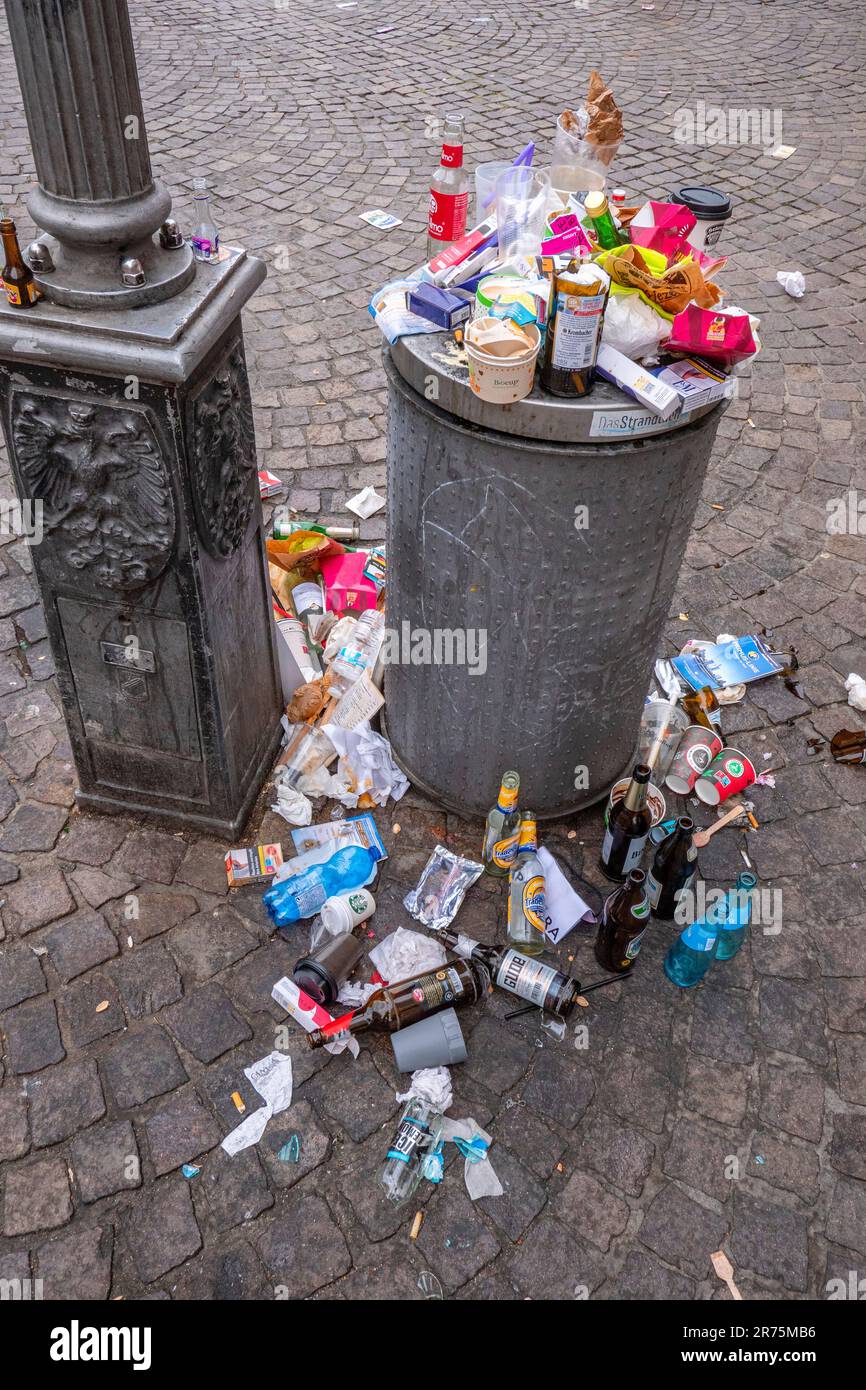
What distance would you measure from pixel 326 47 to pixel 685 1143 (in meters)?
9.35

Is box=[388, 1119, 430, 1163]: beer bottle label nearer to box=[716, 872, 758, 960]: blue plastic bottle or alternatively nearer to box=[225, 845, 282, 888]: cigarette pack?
box=[225, 845, 282, 888]: cigarette pack

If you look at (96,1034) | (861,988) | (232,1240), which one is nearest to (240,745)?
(96,1034)

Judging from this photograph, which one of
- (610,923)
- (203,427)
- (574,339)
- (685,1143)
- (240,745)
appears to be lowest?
(685,1143)

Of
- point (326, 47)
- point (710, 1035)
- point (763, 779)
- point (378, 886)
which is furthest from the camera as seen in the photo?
point (326, 47)

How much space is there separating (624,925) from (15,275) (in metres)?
2.51

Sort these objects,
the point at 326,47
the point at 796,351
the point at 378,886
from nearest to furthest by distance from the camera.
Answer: the point at 378,886
the point at 796,351
the point at 326,47

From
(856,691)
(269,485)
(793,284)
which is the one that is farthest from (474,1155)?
(793,284)

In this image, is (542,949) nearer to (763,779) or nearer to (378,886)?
(378,886)

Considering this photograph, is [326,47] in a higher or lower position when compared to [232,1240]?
higher

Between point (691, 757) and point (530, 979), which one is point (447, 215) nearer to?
point (691, 757)

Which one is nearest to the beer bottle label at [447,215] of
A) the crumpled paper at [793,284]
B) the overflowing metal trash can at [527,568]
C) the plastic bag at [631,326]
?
the overflowing metal trash can at [527,568]

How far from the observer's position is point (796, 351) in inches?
239

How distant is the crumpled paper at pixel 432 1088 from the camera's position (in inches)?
117

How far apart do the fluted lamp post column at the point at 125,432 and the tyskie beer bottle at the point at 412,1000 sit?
35.5 inches
